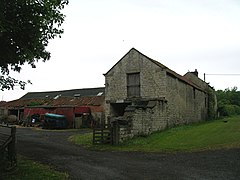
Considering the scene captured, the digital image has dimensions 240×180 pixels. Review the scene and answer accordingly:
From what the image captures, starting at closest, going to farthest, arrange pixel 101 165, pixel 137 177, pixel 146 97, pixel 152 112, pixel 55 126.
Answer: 1. pixel 137 177
2. pixel 101 165
3. pixel 152 112
4. pixel 146 97
5. pixel 55 126

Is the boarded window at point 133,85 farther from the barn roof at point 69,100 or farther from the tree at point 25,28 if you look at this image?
the tree at point 25,28

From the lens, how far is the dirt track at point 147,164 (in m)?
9.36

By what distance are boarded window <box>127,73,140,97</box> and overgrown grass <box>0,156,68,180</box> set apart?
16.0 metres

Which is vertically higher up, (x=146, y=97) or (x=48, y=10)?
(x=48, y=10)

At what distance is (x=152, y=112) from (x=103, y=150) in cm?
748

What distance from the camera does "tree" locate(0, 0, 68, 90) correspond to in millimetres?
8086

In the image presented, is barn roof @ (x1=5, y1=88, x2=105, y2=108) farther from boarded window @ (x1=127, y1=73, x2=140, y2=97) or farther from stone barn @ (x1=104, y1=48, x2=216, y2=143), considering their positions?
boarded window @ (x1=127, y1=73, x2=140, y2=97)

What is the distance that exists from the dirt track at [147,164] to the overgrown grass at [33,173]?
459mm

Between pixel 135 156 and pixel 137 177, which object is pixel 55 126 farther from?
pixel 137 177

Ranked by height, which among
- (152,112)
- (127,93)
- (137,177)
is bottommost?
(137,177)

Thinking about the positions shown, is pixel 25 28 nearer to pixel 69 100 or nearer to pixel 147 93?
pixel 147 93

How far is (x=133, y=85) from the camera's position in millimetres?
26422

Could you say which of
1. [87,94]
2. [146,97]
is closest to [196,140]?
[146,97]

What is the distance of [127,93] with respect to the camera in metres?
26.5
